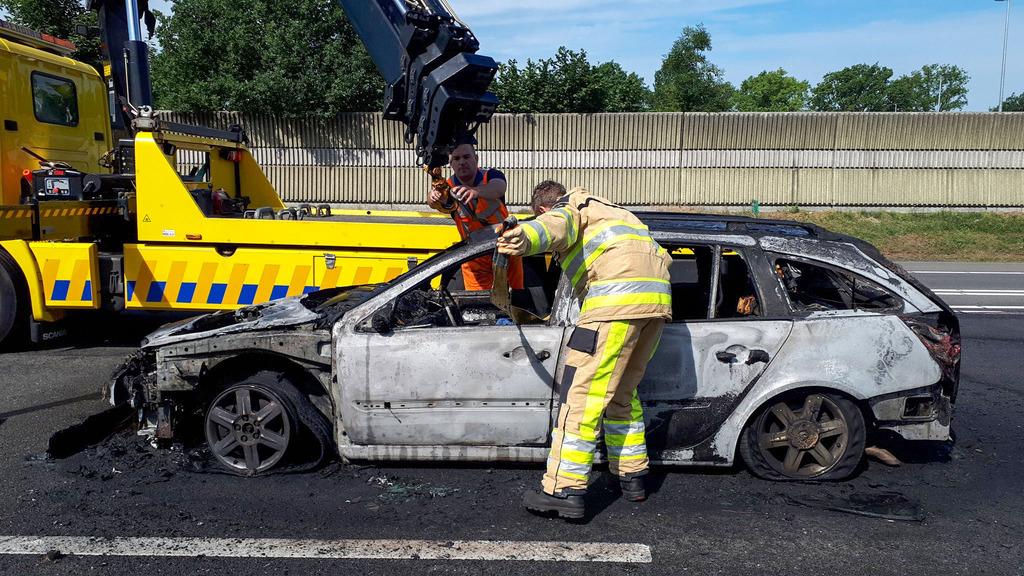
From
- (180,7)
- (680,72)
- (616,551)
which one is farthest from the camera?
(680,72)

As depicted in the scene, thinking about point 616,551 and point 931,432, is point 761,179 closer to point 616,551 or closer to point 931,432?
point 931,432

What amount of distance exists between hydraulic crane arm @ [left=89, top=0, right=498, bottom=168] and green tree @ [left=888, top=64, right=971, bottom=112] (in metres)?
66.2

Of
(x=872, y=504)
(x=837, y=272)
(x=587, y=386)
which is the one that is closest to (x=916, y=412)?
(x=872, y=504)

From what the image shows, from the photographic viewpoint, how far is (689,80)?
1196 inches

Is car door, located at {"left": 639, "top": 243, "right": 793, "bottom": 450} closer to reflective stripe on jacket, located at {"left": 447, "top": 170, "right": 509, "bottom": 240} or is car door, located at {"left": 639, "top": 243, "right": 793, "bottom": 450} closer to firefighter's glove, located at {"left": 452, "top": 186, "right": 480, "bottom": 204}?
firefighter's glove, located at {"left": 452, "top": 186, "right": 480, "bottom": 204}

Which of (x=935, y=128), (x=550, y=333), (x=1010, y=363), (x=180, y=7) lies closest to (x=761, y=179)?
(x=935, y=128)

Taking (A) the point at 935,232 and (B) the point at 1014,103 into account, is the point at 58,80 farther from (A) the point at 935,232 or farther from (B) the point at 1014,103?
(B) the point at 1014,103

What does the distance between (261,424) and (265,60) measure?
1804 centimetres

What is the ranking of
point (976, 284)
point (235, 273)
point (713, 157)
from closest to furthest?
point (235, 273), point (976, 284), point (713, 157)

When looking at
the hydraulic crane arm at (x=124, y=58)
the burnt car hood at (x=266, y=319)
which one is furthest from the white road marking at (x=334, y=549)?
the hydraulic crane arm at (x=124, y=58)

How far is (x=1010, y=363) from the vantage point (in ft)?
24.2

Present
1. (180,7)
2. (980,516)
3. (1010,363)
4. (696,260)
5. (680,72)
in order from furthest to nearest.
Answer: (680,72)
(180,7)
(1010,363)
(696,260)
(980,516)

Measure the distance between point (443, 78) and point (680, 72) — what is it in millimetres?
28506

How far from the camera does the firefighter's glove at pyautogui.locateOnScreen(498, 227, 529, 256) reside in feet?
12.1
